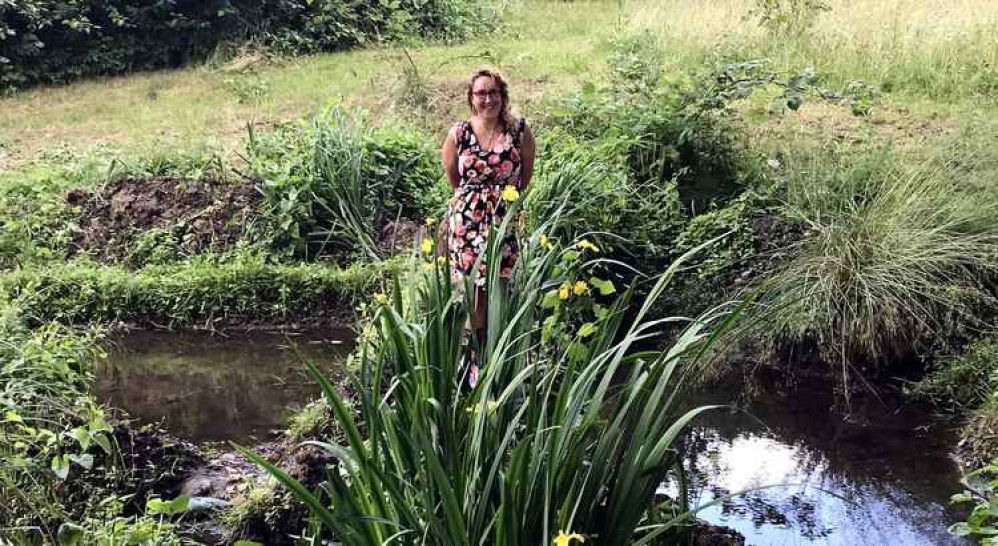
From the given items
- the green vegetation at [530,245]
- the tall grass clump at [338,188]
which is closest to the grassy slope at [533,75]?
the green vegetation at [530,245]

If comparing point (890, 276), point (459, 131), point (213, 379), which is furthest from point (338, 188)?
point (890, 276)

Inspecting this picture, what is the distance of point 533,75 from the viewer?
11.0 metres

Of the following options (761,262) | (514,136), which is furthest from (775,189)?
(514,136)

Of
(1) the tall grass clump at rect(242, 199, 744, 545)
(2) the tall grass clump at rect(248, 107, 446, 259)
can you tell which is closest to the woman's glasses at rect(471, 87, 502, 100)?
(1) the tall grass clump at rect(242, 199, 744, 545)

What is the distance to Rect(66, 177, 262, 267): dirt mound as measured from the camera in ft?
26.0

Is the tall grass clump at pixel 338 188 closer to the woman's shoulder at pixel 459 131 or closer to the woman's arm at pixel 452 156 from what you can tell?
the woman's arm at pixel 452 156

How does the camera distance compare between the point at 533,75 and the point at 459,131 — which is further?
the point at 533,75

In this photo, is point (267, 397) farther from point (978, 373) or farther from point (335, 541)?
point (978, 373)

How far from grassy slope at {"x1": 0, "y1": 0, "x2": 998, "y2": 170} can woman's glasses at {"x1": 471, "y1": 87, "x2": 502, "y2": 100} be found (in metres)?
4.24

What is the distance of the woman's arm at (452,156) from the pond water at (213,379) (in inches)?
44.9

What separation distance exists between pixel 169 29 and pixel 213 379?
807 centimetres

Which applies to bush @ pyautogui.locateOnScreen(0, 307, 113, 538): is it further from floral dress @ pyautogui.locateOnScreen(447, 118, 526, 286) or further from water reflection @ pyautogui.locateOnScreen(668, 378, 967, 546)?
water reflection @ pyautogui.locateOnScreen(668, 378, 967, 546)

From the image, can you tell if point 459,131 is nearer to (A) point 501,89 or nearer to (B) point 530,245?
(A) point 501,89

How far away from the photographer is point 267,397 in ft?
19.9
